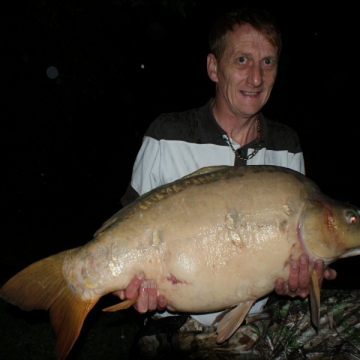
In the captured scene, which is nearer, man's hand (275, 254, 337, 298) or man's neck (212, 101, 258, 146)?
man's hand (275, 254, 337, 298)

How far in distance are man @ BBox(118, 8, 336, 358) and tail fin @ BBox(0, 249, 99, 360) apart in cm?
86

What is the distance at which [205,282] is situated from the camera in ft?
6.45

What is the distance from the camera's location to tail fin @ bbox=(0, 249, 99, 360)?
1979 millimetres

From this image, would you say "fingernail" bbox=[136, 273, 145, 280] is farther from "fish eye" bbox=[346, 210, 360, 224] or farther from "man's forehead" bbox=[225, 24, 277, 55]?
"man's forehead" bbox=[225, 24, 277, 55]

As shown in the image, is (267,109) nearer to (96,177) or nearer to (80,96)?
(96,177)

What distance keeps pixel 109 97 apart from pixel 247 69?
715 inches

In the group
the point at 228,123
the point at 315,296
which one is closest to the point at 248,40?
the point at 228,123

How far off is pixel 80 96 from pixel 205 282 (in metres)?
5.64

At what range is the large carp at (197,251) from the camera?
1959mm

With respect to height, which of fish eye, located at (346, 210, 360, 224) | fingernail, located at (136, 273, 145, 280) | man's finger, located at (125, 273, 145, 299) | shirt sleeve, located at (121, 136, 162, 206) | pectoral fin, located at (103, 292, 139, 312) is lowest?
fish eye, located at (346, 210, 360, 224)

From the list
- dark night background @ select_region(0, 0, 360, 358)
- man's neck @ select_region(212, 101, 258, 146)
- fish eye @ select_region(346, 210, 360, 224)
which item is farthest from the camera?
dark night background @ select_region(0, 0, 360, 358)

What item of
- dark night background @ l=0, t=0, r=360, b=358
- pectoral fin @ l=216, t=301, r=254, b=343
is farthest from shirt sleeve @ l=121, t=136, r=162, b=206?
dark night background @ l=0, t=0, r=360, b=358

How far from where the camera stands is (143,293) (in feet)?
6.64

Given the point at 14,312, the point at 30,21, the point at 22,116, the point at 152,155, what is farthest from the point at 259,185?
the point at 22,116
